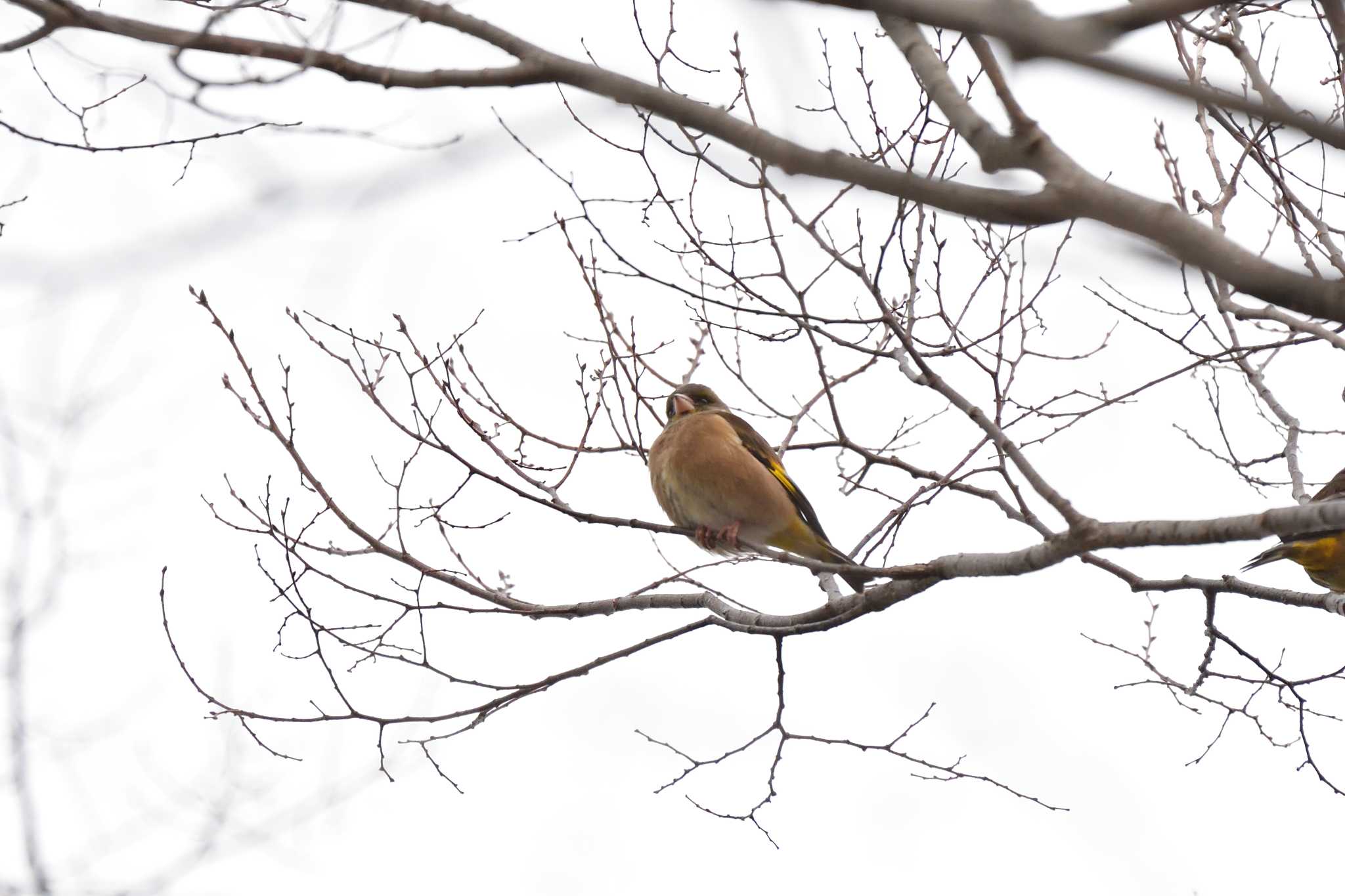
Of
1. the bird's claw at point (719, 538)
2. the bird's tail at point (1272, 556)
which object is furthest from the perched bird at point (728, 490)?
the bird's tail at point (1272, 556)

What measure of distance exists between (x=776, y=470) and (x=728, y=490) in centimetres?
47

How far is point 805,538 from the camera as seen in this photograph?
7691 mm

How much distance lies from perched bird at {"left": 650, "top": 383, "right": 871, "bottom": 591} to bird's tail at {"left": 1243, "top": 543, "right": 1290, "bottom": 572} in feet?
7.05

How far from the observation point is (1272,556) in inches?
260

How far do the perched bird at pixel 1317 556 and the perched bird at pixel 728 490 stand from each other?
225cm

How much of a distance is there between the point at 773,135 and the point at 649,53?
395cm

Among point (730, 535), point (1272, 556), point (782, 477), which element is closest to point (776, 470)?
point (782, 477)

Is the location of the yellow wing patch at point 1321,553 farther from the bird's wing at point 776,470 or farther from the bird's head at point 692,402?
the bird's head at point 692,402

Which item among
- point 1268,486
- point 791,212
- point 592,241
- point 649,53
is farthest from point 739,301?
point 1268,486

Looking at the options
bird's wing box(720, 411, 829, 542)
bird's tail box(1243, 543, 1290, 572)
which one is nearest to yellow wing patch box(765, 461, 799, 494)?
bird's wing box(720, 411, 829, 542)

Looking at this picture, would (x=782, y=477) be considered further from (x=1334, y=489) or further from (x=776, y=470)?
(x=1334, y=489)

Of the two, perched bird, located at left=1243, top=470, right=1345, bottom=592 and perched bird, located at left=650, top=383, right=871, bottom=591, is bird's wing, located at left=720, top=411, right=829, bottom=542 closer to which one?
perched bird, located at left=650, top=383, right=871, bottom=591

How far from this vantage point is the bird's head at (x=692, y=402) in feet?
26.5

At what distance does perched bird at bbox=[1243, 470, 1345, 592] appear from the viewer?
649cm
